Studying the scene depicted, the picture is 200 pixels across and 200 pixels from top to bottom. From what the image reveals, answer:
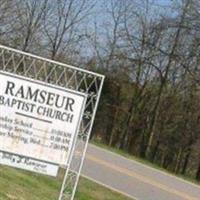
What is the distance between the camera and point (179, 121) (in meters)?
41.6

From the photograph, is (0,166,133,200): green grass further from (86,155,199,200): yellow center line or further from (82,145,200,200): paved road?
(86,155,199,200): yellow center line

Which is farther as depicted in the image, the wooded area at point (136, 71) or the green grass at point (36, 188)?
the wooded area at point (136, 71)

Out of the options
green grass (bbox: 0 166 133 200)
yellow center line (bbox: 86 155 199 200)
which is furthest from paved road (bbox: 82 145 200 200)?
green grass (bbox: 0 166 133 200)

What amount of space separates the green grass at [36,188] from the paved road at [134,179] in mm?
1416

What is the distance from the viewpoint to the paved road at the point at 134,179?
1738 cm

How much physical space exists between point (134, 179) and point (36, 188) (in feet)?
25.2

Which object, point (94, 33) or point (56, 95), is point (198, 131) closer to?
point (94, 33)

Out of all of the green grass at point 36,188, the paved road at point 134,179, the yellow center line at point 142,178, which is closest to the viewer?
the green grass at point 36,188

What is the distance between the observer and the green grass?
10.5 m

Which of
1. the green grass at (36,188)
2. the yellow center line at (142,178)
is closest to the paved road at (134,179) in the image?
the yellow center line at (142,178)

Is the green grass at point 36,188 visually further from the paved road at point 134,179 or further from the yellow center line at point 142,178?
the yellow center line at point 142,178

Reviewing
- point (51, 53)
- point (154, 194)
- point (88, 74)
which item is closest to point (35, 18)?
point (51, 53)

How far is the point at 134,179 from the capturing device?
1941 centimetres

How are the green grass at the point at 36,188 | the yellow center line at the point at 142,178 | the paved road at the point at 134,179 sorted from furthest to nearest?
the yellow center line at the point at 142,178, the paved road at the point at 134,179, the green grass at the point at 36,188
